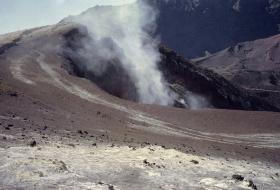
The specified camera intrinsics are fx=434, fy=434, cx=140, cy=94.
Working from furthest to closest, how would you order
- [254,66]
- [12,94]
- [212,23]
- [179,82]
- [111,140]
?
1. [212,23]
2. [254,66]
3. [179,82]
4. [12,94]
5. [111,140]

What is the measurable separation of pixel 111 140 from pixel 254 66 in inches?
4184

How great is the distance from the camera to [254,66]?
12475 cm

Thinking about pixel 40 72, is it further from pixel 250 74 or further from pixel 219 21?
pixel 219 21

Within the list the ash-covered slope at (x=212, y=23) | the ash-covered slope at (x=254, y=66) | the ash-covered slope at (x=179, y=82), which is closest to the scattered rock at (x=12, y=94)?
the ash-covered slope at (x=179, y=82)

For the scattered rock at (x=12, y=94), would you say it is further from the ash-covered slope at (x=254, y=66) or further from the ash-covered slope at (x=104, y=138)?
the ash-covered slope at (x=254, y=66)

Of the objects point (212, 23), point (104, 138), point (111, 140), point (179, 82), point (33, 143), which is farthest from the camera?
point (212, 23)

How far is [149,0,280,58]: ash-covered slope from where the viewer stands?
182 m

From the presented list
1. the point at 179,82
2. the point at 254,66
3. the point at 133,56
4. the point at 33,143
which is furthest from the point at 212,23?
the point at 33,143

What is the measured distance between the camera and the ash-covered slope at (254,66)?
4072 inches

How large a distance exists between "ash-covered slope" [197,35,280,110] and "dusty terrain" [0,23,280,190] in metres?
56.2

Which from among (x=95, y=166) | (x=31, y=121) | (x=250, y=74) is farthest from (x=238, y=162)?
(x=250, y=74)

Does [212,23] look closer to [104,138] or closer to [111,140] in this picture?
[104,138]

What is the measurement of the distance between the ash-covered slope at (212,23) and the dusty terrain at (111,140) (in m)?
134

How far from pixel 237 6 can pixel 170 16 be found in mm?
29538
